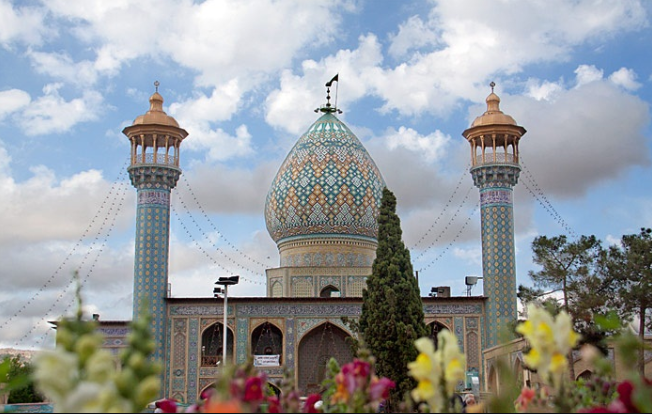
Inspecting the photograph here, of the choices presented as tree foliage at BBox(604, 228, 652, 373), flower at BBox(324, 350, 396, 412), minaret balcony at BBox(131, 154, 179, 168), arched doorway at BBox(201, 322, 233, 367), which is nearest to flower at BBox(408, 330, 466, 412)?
flower at BBox(324, 350, 396, 412)

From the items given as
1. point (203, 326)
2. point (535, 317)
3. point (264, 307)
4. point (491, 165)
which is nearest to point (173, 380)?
point (203, 326)

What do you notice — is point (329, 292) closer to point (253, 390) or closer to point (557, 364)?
point (253, 390)

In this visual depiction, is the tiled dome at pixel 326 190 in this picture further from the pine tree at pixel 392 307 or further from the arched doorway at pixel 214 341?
the pine tree at pixel 392 307

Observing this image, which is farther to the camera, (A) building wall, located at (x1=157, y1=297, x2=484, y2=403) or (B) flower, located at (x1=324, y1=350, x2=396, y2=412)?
(A) building wall, located at (x1=157, y1=297, x2=484, y2=403)

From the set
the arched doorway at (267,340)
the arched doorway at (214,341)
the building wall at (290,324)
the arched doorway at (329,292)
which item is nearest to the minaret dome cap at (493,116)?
the building wall at (290,324)

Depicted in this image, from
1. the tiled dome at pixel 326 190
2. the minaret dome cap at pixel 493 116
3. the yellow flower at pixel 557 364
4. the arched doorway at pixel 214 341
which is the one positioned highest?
the minaret dome cap at pixel 493 116

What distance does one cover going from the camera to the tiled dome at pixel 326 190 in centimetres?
2736

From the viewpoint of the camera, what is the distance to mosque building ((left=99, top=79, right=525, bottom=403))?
24.1 m

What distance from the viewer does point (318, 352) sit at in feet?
80.9

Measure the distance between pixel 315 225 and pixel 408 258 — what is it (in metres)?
9.48

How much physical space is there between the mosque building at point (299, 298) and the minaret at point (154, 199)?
1.2 inches

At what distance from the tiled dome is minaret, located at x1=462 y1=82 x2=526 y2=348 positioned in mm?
3889

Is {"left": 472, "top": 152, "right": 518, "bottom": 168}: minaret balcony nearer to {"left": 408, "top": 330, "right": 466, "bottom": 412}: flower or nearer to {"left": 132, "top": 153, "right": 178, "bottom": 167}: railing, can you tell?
{"left": 132, "top": 153, "right": 178, "bottom": 167}: railing

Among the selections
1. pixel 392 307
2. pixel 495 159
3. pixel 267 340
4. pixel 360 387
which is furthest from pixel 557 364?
pixel 495 159
